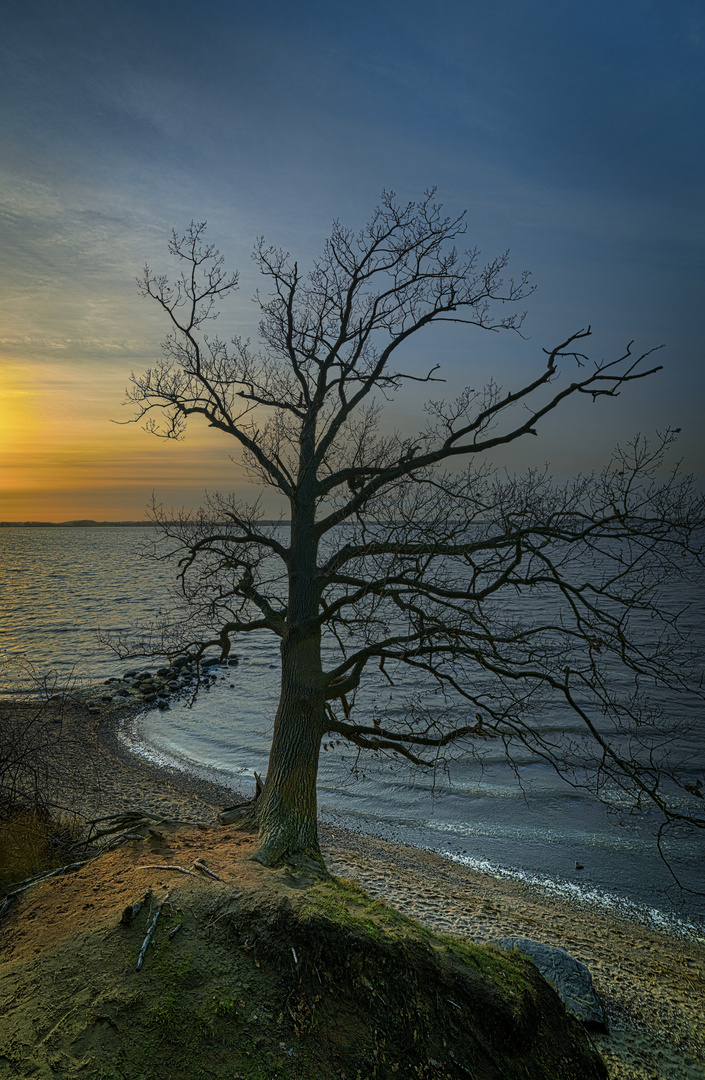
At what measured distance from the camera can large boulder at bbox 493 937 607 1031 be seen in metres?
8.56

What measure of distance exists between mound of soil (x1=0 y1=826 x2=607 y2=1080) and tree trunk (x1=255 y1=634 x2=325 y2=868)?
987 mm

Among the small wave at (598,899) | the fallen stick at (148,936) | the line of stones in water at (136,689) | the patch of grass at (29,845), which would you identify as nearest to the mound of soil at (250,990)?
the fallen stick at (148,936)

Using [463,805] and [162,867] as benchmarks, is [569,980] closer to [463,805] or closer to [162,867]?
[162,867]

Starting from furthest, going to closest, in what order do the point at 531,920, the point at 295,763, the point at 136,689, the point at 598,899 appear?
1. the point at 136,689
2. the point at 598,899
3. the point at 531,920
4. the point at 295,763

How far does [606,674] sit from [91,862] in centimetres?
2963

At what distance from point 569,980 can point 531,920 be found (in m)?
3.66

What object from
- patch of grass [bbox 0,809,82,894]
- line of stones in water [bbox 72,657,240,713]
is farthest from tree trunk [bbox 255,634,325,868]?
line of stones in water [bbox 72,657,240,713]

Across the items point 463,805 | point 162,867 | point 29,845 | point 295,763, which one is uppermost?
point 295,763

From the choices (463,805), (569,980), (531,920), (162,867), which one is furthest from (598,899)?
(162,867)

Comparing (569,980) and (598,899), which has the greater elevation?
(569,980)

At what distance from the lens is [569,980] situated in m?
8.75

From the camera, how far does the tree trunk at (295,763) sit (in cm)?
822

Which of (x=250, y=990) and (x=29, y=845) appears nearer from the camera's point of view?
(x=250, y=990)

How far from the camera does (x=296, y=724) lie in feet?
28.8
